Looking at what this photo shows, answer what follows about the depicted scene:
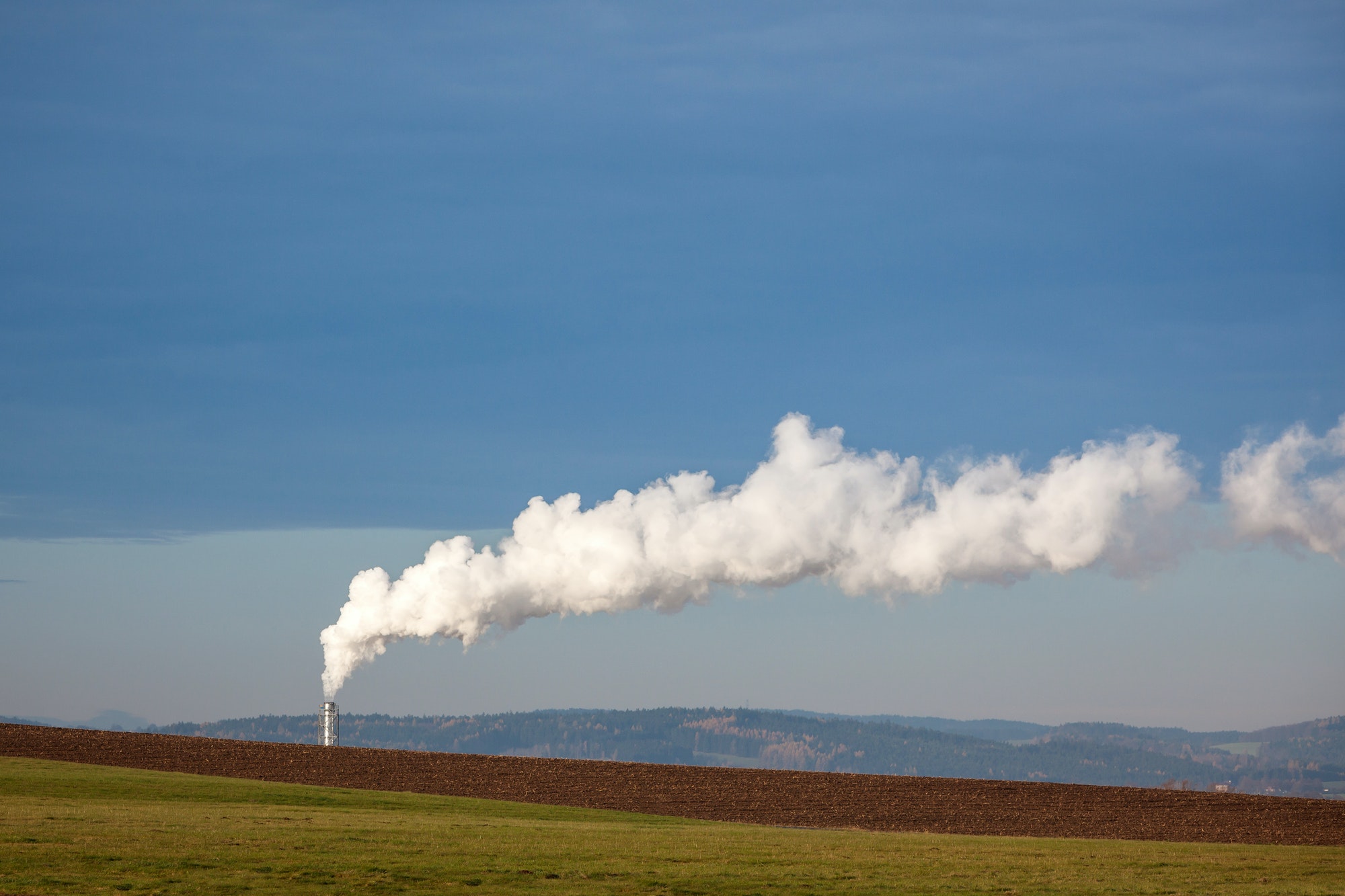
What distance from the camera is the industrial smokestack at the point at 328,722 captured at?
104438mm

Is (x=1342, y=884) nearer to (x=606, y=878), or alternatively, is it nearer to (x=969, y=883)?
(x=969, y=883)

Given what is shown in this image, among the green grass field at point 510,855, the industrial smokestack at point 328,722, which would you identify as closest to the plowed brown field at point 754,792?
the green grass field at point 510,855

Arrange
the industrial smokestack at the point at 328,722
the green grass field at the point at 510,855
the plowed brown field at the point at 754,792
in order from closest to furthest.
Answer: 1. the green grass field at the point at 510,855
2. the plowed brown field at the point at 754,792
3. the industrial smokestack at the point at 328,722

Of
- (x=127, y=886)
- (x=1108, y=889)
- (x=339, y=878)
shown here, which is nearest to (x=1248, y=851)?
(x=1108, y=889)

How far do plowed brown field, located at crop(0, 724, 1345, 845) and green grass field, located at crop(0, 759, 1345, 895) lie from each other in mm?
5707

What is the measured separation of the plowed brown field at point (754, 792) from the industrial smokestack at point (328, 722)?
28.3 metres

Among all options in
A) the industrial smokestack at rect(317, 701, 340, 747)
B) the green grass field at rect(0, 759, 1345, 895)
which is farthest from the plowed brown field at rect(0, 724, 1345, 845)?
the industrial smokestack at rect(317, 701, 340, 747)

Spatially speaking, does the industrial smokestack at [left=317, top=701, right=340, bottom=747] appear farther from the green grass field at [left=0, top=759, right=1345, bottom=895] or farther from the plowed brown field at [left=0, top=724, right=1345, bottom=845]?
the green grass field at [left=0, top=759, right=1345, bottom=895]

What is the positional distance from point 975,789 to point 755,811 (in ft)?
47.4

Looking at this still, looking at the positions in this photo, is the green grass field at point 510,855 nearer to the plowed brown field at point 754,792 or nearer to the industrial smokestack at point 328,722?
the plowed brown field at point 754,792

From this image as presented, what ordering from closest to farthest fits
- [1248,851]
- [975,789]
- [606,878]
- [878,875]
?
1. [606,878]
2. [878,875]
3. [1248,851]
4. [975,789]

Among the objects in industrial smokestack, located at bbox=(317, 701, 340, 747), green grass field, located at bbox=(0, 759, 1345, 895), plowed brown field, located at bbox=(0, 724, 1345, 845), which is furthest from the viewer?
industrial smokestack, located at bbox=(317, 701, 340, 747)

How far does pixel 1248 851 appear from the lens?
4653 centimetres

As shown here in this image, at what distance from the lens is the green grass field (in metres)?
33.1
